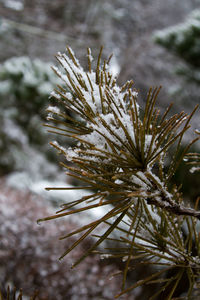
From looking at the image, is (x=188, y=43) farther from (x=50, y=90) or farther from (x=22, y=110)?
(x=22, y=110)

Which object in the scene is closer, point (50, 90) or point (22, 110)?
point (50, 90)

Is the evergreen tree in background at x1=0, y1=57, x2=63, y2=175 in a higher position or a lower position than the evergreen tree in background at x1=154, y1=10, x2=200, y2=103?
lower

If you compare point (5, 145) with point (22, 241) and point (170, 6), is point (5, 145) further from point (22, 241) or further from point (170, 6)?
point (170, 6)

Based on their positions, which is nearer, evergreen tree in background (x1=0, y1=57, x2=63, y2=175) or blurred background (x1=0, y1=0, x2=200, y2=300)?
blurred background (x1=0, y1=0, x2=200, y2=300)

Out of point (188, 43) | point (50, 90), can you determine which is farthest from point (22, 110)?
point (188, 43)

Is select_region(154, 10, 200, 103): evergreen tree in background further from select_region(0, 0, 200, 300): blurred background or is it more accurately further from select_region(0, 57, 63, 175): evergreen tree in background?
select_region(0, 57, 63, 175): evergreen tree in background

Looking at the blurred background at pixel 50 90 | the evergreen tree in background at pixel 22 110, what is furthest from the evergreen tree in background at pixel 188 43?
the evergreen tree in background at pixel 22 110

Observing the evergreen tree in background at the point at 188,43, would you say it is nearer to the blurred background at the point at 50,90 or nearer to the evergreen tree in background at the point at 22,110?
the blurred background at the point at 50,90

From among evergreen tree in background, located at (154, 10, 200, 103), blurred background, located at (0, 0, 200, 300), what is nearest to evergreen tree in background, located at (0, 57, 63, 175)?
blurred background, located at (0, 0, 200, 300)

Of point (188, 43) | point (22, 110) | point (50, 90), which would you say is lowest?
point (22, 110)

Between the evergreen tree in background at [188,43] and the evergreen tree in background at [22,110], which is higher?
the evergreen tree in background at [188,43]
